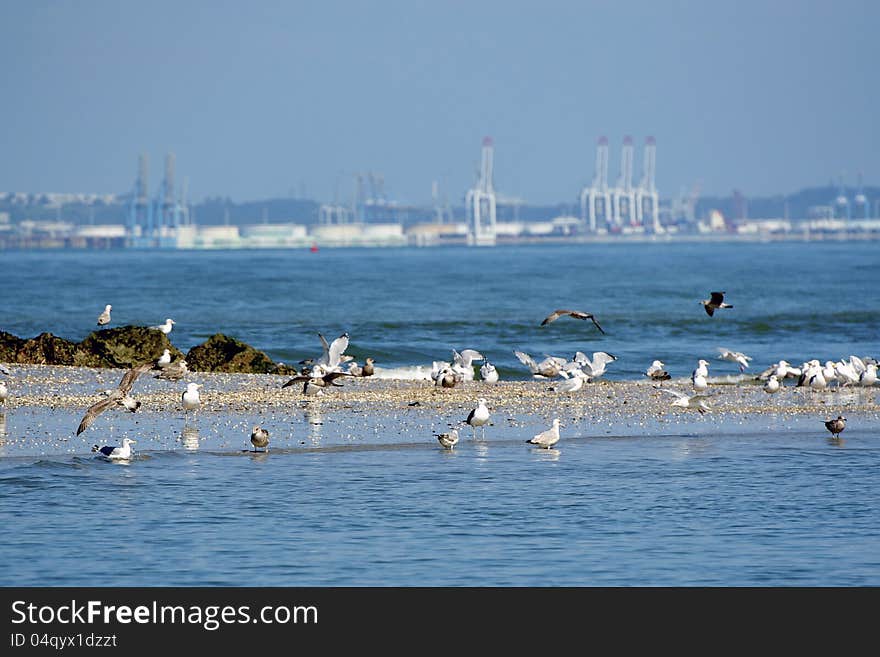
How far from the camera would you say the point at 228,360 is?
22.5 metres

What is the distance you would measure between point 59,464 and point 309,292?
4618 centimetres

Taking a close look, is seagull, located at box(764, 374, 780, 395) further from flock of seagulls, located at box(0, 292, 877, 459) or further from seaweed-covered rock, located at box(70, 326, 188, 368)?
seaweed-covered rock, located at box(70, 326, 188, 368)

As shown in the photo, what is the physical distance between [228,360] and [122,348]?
69.6 inches

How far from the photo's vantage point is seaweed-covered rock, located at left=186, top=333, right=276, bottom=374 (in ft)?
73.2

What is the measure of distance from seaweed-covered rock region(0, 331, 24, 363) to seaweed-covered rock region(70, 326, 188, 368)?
2.84ft

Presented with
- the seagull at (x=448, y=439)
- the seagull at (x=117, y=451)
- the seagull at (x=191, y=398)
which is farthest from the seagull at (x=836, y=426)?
the seagull at (x=117, y=451)

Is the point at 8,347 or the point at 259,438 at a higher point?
the point at 8,347

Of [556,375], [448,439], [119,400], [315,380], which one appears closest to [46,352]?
[315,380]

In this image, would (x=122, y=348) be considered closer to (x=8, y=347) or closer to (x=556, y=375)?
(x=8, y=347)

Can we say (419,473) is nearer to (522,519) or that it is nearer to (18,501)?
(522,519)

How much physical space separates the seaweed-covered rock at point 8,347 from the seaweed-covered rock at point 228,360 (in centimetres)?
252

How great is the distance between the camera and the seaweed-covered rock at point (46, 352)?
22.3 m

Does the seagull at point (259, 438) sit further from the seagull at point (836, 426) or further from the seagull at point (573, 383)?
the seagull at point (573, 383)
